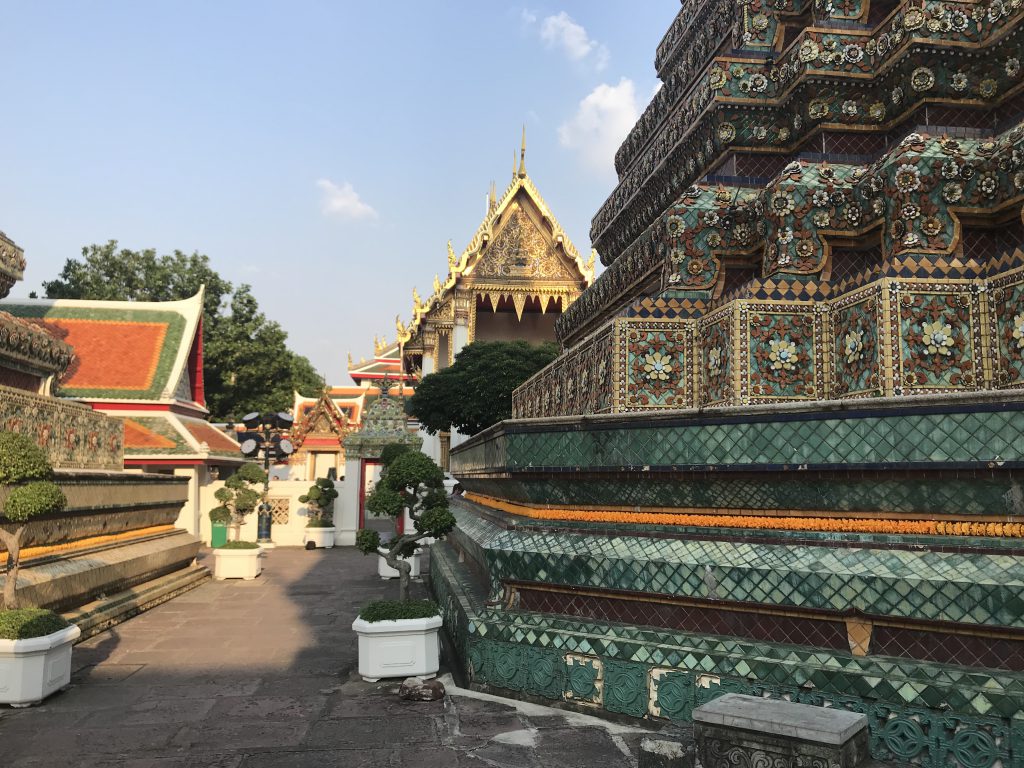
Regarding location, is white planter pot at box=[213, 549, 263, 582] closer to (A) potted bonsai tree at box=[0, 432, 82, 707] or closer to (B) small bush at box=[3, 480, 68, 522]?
(A) potted bonsai tree at box=[0, 432, 82, 707]

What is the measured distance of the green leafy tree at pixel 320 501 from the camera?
21172 mm

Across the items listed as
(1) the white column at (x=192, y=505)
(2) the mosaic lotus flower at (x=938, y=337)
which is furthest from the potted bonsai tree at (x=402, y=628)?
(1) the white column at (x=192, y=505)

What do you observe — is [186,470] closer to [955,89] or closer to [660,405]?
[660,405]

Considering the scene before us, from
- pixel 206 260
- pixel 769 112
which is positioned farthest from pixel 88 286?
pixel 769 112

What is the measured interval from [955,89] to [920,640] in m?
3.60

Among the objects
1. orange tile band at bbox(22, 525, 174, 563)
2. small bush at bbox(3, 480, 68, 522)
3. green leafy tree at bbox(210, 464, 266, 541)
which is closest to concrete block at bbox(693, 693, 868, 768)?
small bush at bbox(3, 480, 68, 522)

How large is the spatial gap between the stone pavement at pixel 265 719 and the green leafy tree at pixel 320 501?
42.3 ft

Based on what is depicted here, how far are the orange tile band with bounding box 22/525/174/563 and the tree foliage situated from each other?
26363mm

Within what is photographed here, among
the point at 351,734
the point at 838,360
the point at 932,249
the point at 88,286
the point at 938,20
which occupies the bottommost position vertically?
the point at 351,734

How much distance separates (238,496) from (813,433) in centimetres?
1399

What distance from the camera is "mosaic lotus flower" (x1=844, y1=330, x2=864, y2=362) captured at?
4676mm

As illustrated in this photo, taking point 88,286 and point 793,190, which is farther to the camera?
point 88,286

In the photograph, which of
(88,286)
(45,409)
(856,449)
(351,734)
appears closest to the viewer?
(856,449)

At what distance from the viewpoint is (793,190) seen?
17.2 ft
